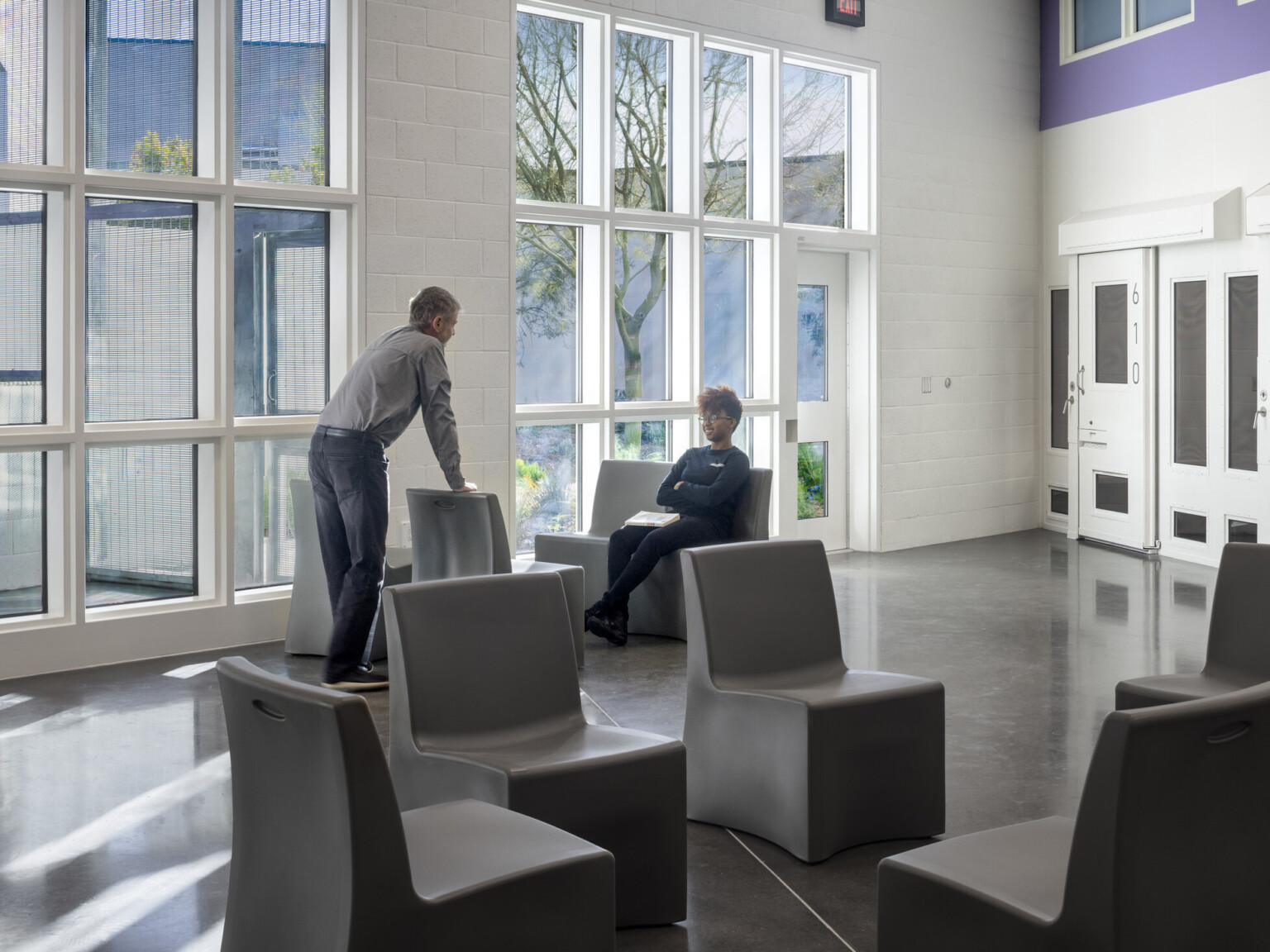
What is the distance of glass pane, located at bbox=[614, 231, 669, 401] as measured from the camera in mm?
7551

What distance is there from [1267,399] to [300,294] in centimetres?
580

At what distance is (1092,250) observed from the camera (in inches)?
353

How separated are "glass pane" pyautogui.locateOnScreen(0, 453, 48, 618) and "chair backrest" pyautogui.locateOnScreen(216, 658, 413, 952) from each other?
3.76 m

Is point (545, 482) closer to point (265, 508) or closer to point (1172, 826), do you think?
point (265, 508)

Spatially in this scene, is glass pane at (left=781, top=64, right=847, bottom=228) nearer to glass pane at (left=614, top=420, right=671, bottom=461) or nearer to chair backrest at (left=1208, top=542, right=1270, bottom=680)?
glass pane at (left=614, top=420, right=671, bottom=461)

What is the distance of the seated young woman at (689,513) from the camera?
5.86 meters

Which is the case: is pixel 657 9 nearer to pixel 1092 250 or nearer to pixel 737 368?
pixel 737 368

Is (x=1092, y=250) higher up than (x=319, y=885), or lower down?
higher up

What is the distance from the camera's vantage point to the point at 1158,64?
8492mm

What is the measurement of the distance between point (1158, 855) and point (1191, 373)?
7.11 metres

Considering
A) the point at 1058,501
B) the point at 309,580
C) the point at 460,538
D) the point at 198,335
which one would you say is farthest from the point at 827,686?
the point at 1058,501

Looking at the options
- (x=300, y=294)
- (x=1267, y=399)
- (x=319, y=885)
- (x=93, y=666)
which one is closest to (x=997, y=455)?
(x=1267, y=399)

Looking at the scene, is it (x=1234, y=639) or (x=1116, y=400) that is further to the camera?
(x=1116, y=400)

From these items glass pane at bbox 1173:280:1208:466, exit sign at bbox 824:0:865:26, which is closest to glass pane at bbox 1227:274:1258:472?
glass pane at bbox 1173:280:1208:466
